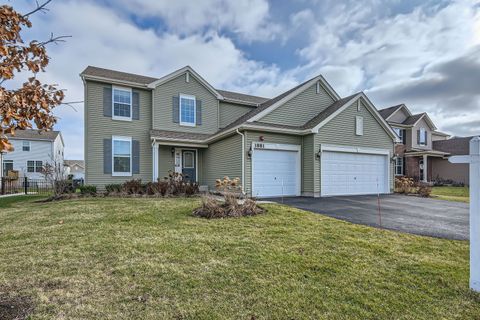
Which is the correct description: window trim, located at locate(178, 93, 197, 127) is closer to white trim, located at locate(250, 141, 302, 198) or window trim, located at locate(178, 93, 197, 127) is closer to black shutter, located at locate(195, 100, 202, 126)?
black shutter, located at locate(195, 100, 202, 126)

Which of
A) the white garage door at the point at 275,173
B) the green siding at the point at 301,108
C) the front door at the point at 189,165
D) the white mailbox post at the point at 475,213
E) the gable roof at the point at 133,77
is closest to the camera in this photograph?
the white mailbox post at the point at 475,213

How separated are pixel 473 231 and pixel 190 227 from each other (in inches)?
204

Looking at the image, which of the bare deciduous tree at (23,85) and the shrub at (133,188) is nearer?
the bare deciduous tree at (23,85)

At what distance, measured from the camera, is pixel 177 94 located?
15.8 m

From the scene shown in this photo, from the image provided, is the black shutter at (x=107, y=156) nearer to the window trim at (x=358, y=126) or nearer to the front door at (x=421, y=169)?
the window trim at (x=358, y=126)

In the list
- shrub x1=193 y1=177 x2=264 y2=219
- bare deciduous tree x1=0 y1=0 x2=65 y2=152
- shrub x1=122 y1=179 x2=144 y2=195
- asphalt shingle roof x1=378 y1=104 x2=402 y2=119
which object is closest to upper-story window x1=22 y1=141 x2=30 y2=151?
shrub x1=122 y1=179 x2=144 y2=195

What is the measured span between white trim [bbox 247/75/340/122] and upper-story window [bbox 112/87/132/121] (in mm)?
7335

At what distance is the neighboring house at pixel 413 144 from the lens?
2548 centimetres

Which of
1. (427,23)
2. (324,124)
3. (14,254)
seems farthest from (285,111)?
(14,254)

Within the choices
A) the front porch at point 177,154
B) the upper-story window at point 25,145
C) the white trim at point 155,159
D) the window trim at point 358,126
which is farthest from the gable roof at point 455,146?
the upper-story window at point 25,145

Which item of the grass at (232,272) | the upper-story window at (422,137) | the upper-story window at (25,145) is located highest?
the upper-story window at (422,137)

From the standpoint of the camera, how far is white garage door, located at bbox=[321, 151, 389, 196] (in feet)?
42.6

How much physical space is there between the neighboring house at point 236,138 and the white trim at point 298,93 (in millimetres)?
53

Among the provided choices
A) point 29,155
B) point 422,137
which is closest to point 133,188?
point 29,155
